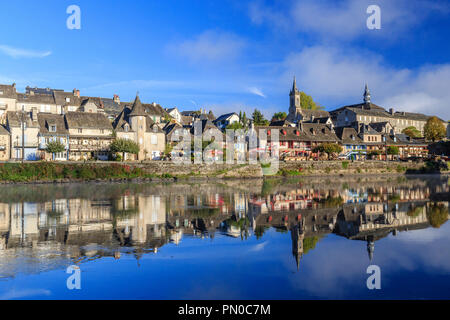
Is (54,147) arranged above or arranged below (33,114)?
below

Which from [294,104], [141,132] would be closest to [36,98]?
[141,132]

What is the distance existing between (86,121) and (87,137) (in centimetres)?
330

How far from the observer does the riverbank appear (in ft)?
156

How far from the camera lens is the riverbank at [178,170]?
47.7 m

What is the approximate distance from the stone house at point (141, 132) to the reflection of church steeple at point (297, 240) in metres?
49.8

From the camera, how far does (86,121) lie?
63562mm

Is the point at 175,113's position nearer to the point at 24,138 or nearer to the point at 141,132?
the point at 141,132

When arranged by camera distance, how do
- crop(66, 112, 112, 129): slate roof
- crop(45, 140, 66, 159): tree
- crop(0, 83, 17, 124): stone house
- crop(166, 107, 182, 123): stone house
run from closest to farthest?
crop(45, 140, 66, 159): tree, crop(66, 112, 112, 129): slate roof, crop(0, 83, 17, 124): stone house, crop(166, 107, 182, 123): stone house

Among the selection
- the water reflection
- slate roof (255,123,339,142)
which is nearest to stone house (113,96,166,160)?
slate roof (255,123,339,142)

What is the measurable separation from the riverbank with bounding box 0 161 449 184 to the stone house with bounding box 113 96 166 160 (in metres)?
10.6

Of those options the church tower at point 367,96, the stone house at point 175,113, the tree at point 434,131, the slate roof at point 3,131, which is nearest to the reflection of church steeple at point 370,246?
the slate roof at point 3,131

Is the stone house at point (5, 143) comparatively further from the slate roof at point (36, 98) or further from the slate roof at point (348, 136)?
the slate roof at point (348, 136)

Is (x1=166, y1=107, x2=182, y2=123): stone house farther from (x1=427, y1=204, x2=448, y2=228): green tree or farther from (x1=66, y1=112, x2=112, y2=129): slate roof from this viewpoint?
(x1=427, y1=204, x2=448, y2=228): green tree

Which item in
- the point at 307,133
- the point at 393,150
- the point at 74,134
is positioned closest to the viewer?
the point at 74,134
